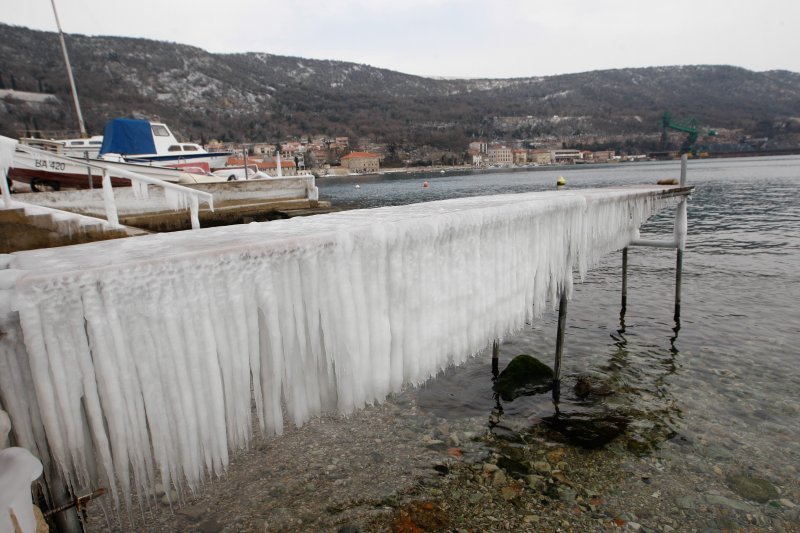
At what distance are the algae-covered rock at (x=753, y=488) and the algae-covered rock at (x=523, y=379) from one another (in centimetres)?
294

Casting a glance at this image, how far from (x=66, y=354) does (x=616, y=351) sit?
10.3 meters

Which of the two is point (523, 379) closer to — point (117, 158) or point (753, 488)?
point (753, 488)

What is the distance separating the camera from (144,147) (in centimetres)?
2744

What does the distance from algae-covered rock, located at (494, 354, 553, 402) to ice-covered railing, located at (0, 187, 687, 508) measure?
434 cm

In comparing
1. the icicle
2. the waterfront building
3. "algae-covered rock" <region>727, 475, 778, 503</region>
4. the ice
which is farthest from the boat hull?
the waterfront building

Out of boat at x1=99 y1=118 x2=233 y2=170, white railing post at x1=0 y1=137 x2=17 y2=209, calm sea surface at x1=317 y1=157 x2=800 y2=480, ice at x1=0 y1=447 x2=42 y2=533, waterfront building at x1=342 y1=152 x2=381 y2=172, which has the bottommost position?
calm sea surface at x1=317 y1=157 x2=800 y2=480

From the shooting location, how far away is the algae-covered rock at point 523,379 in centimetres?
780

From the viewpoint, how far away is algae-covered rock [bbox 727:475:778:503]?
5.12m

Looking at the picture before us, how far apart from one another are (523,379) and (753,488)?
3427mm

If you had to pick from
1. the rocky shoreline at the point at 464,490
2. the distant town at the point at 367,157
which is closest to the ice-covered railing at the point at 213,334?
the rocky shoreline at the point at 464,490

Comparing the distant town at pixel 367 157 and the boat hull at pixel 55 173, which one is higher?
the distant town at pixel 367 157

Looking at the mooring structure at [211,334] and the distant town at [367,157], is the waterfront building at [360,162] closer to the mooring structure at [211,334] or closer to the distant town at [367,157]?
the distant town at [367,157]

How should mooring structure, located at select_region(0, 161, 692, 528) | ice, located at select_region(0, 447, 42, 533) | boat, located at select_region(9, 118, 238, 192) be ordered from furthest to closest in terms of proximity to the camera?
boat, located at select_region(9, 118, 238, 192) < mooring structure, located at select_region(0, 161, 692, 528) < ice, located at select_region(0, 447, 42, 533)

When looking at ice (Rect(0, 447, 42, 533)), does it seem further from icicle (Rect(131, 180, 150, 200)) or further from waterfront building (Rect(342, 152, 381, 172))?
waterfront building (Rect(342, 152, 381, 172))
